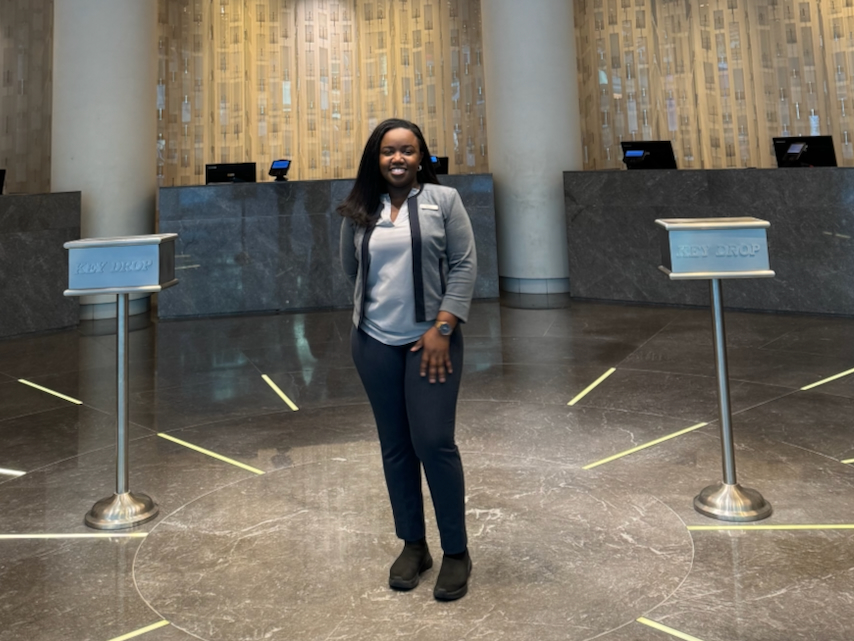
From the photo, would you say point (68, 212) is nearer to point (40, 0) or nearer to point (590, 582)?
point (40, 0)

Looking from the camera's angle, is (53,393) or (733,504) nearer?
(733,504)

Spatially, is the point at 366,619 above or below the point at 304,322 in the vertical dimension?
below

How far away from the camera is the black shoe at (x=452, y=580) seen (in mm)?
3039

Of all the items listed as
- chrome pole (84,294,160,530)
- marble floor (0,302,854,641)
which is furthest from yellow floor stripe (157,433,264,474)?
chrome pole (84,294,160,530)

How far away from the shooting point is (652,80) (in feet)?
42.1

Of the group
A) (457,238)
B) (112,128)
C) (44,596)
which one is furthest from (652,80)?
(44,596)

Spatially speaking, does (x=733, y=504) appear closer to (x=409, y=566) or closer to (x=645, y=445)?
(x=645, y=445)

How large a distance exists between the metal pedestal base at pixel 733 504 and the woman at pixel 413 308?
1.33 m

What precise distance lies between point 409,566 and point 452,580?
21 centimetres

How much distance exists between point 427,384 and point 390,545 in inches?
38.6

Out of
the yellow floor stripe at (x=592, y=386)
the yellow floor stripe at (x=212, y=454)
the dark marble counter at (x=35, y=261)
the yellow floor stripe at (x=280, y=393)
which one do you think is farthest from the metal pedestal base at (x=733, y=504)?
the dark marble counter at (x=35, y=261)

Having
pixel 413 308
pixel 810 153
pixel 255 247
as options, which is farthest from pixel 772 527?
pixel 255 247

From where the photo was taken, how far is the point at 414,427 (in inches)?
119

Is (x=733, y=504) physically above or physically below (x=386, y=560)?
above
